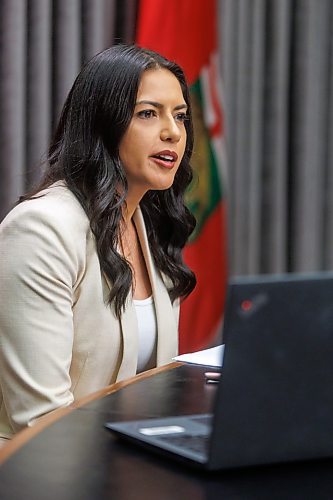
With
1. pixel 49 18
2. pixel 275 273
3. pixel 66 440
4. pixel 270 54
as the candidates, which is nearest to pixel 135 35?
pixel 49 18

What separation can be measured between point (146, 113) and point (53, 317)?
0.53 m

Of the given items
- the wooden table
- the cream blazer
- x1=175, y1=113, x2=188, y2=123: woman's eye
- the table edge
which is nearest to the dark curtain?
x1=175, y1=113, x2=188, y2=123: woman's eye

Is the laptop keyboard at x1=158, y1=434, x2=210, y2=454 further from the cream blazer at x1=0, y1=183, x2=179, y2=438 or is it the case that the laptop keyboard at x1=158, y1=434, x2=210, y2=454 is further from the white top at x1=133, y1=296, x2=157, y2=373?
the white top at x1=133, y1=296, x2=157, y2=373

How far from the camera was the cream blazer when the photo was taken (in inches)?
69.1

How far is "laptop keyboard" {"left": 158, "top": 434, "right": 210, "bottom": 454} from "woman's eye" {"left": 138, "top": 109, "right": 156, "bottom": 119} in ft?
3.44

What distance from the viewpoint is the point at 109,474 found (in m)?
1.03

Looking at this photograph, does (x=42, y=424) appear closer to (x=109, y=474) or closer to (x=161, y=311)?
(x=109, y=474)

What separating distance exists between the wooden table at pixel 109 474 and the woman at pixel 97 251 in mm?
509

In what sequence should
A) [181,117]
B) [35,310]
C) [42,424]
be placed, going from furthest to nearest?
1. [181,117]
2. [35,310]
3. [42,424]

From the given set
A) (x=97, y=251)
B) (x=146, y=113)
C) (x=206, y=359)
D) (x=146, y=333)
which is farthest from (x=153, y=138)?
(x=206, y=359)

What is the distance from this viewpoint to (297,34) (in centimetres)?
406

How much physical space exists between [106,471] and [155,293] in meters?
1.09

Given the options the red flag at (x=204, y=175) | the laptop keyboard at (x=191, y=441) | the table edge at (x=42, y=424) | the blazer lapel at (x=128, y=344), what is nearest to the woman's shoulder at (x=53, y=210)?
the blazer lapel at (x=128, y=344)

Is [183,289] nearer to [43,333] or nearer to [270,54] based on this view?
[43,333]
